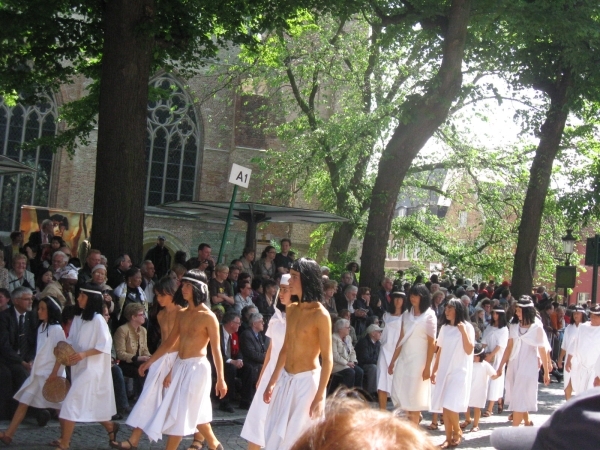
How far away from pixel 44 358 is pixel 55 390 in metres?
0.51

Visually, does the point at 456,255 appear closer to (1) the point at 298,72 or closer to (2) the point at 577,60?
(1) the point at 298,72

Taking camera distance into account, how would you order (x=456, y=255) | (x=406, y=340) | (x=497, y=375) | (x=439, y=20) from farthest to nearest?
(x=456, y=255) < (x=439, y=20) < (x=497, y=375) < (x=406, y=340)

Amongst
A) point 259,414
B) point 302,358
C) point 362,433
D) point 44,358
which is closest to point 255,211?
point 44,358

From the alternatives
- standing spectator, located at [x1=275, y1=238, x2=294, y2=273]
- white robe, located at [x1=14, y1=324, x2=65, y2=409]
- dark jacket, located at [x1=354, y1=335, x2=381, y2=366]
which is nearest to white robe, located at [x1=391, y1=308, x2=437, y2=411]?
dark jacket, located at [x1=354, y1=335, x2=381, y2=366]

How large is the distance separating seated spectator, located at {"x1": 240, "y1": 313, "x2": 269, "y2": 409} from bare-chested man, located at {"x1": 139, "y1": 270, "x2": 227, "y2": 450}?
4826 mm

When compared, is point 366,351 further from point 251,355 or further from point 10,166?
point 10,166

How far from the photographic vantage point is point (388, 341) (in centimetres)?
1480

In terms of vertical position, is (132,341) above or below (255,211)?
below

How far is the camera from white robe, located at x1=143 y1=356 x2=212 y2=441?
952 cm

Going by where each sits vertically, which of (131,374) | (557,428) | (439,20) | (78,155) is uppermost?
(439,20)

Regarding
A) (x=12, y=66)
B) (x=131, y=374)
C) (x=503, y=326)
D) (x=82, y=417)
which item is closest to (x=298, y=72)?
(x=12, y=66)

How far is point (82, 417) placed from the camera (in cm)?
987

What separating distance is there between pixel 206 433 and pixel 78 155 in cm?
2834

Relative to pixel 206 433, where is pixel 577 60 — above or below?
above
